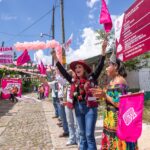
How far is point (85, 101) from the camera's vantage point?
594 cm

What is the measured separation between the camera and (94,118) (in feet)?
19.2

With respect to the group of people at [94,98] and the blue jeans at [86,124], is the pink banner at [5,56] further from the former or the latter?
the blue jeans at [86,124]

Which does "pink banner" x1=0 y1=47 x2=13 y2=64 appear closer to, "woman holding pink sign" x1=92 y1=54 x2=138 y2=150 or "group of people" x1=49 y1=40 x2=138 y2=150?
"group of people" x1=49 y1=40 x2=138 y2=150

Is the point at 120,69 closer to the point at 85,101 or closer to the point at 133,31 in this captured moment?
the point at 133,31

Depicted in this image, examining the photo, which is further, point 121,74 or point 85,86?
point 85,86

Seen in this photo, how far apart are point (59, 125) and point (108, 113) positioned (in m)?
7.20

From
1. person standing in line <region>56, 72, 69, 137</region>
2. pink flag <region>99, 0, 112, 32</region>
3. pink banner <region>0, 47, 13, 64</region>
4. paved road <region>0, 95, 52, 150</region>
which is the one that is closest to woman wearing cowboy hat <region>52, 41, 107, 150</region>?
pink flag <region>99, 0, 112, 32</region>

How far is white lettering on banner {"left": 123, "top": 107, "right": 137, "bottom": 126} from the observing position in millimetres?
4402

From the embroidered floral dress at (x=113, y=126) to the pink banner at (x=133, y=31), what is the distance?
1.85 ft

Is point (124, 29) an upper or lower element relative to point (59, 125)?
upper

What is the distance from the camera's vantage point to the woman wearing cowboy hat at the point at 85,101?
5.84 meters

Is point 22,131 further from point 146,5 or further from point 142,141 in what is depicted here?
point 146,5

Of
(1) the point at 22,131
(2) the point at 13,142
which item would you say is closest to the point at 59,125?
(1) the point at 22,131

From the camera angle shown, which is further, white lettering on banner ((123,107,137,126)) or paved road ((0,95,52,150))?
paved road ((0,95,52,150))
